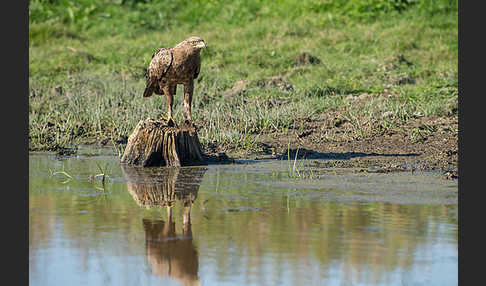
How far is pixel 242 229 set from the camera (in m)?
6.28

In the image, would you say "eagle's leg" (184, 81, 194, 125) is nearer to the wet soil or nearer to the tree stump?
the tree stump

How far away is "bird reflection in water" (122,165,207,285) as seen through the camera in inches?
209

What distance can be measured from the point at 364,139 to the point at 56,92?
6563mm

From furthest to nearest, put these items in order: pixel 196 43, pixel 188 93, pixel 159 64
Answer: pixel 188 93 → pixel 159 64 → pixel 196 43

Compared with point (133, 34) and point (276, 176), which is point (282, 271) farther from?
point (133, 34)

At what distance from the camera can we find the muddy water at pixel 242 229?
5168mm

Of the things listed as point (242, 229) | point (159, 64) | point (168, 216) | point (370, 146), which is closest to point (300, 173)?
point (159, 64)

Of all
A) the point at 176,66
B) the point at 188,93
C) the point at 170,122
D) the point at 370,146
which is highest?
the point at 176,66

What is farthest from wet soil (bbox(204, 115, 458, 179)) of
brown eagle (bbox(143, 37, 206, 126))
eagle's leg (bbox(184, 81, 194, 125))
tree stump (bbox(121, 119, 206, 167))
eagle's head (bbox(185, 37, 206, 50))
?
eagle's head (bbox(185, 37, 206, 50))

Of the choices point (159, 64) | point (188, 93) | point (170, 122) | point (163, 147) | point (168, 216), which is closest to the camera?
point (168, 216)

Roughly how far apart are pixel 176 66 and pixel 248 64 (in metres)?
7.53

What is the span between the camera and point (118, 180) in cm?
878

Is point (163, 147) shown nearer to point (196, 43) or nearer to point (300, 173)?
point (196, 43)

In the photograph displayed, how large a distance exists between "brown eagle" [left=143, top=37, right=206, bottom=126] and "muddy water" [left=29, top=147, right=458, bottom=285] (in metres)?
1.32
